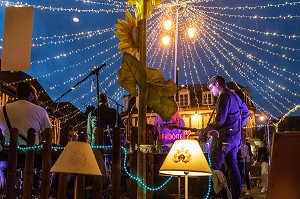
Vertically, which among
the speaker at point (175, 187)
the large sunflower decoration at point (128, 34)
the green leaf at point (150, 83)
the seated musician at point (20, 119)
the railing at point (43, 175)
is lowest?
the speaker at point (175, 187)

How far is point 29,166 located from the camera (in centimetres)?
473

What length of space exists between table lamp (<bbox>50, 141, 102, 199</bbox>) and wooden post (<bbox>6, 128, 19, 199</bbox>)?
69.6 inches

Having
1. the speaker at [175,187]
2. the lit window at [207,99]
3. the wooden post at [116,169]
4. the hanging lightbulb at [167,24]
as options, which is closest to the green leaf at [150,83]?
the wooden post at [116,169]

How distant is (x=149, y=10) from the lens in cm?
390

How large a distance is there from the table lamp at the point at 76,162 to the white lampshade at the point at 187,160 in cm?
93

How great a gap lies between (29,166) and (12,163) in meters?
0.24

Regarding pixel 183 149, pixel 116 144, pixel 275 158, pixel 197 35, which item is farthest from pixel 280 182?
pixel 197 35

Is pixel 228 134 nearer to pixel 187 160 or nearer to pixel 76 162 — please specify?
pixel 187 160

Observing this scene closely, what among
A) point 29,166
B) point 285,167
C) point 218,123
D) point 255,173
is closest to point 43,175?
point 29,166

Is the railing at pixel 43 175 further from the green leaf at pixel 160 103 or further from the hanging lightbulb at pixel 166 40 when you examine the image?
the hanging lightbulb at pixel 166 40

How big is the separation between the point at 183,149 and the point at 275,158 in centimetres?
218

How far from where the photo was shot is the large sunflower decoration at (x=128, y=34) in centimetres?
392

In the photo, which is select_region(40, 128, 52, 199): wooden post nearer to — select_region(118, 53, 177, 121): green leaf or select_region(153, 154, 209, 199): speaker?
select_region(118, 53, 177, 121): green leaf

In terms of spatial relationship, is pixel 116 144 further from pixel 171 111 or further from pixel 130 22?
pixel 130 22
